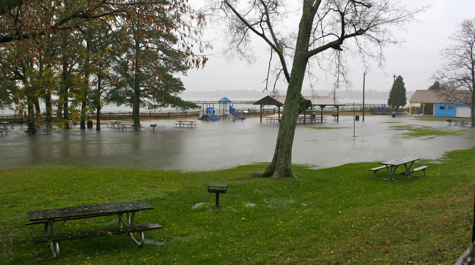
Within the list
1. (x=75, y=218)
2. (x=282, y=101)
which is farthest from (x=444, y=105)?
(x=75, y=218)

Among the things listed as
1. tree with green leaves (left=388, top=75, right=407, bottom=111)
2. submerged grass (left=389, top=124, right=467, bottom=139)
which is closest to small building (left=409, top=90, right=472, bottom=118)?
tree with green leaves (left=388, top=75, right=407, bottom=111)

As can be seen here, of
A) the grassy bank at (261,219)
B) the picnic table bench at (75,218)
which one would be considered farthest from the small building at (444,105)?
the picnic table bench at (75,218)

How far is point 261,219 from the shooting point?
6145 mm

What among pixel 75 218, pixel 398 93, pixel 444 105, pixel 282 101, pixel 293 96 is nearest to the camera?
pixel 75 218

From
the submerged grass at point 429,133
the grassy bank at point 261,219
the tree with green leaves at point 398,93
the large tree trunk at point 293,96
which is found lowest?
the grassy bank at point 261,219

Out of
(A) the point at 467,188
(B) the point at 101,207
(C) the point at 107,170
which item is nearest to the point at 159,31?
(B) the point at 101,207

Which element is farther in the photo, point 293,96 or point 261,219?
point 293,96

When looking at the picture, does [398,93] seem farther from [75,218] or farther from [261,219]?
[75,218]

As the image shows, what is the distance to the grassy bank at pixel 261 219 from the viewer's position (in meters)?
4.25

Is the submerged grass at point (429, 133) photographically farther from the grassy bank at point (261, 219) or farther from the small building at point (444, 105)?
the small building at point (444, 105)

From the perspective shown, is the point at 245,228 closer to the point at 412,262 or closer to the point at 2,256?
the point at 412,262

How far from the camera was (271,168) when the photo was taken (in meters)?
10.5

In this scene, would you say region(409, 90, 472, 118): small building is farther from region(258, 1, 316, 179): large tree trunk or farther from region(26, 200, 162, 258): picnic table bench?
region(26, 200, 162, 258): picnic table bench

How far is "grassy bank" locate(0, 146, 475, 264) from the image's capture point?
4.25 meters
